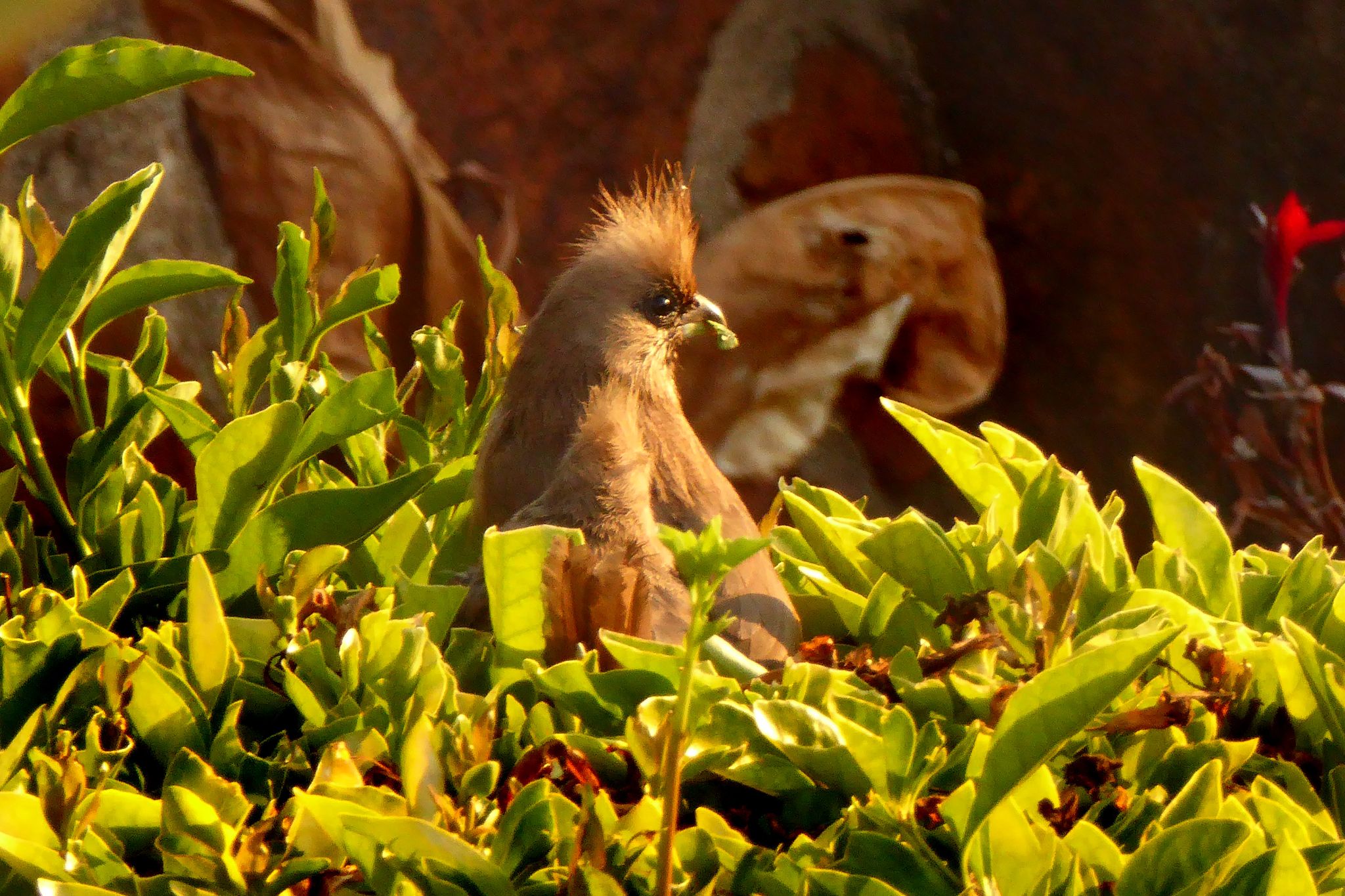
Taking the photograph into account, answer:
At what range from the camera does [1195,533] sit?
55.1 inches

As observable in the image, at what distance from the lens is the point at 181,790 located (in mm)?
941

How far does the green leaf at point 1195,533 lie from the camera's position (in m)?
1.37

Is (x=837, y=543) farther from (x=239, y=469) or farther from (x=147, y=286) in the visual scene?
(x=147, y=286)

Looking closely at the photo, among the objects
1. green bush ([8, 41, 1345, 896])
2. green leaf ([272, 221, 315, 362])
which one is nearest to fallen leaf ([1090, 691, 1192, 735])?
green bush ([8, 41, 1345, 896])

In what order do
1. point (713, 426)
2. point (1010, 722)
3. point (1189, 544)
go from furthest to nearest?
point (713, 426)
point (1189, 544)
point (1010, 722)

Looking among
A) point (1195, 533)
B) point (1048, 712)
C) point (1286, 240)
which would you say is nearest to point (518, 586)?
point (1048, 712)

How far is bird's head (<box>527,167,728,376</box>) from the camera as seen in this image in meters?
1.57

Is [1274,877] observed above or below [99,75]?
below

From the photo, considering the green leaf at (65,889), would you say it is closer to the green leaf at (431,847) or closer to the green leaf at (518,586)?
the green leaf at (431,847)

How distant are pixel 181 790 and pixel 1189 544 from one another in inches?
40.0

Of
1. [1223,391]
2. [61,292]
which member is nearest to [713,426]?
[1223,391]

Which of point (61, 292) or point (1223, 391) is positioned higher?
point (61, 292)

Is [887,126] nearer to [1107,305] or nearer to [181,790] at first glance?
[1107,305]

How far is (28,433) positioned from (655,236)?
0.76 meters
